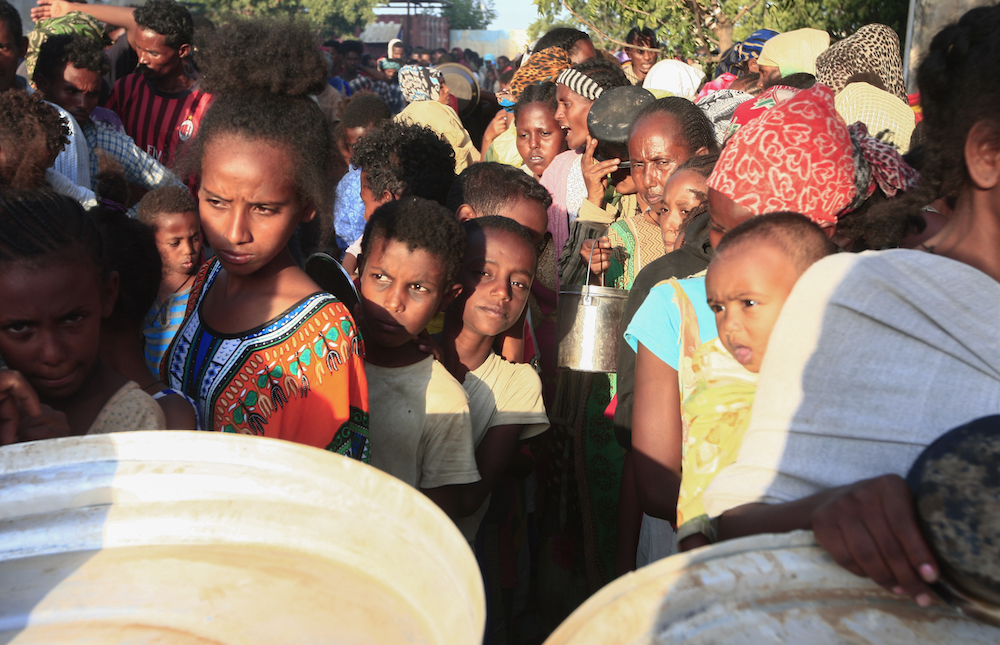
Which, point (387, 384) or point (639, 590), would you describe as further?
point (387, 384)

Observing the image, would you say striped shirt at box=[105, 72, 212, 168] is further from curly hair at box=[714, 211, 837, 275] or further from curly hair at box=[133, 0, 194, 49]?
curly hair at box=[714, 211, 837, 275]

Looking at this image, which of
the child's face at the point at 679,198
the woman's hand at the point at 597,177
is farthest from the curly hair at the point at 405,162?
the child's face at the point at 679,198

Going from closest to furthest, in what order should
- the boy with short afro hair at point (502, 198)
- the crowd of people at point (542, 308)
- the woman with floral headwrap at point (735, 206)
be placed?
the crowd of people at point (542, 308)
the woman with floral headwrap at point (735, 206)
the boy with short afro hair at point (502, 198)

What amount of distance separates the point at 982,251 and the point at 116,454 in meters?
1.53

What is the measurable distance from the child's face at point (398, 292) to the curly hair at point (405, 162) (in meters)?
1.04

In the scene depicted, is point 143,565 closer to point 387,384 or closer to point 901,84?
point 387,384

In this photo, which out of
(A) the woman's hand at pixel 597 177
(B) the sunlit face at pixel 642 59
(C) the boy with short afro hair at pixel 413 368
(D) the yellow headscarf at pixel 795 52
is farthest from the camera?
(B) the sunlit face at pixel 642 59

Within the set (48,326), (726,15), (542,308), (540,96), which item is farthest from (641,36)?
(48,326)

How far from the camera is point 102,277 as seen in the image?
5.66 feet

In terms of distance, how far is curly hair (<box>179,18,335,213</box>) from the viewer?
2066 mm

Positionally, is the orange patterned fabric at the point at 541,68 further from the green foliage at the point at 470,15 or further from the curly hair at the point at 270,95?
the green foliage at the point at 470,15

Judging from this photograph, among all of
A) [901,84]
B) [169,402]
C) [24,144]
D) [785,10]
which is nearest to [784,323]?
[169,402]

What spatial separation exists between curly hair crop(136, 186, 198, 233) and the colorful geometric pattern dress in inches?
68.7

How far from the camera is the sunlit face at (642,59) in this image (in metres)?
8.84
